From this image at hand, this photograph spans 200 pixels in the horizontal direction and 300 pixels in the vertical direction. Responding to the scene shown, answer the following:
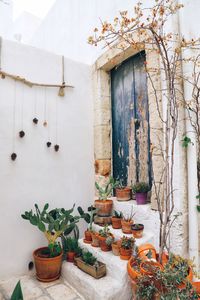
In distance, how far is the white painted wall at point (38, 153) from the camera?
7.76 ft

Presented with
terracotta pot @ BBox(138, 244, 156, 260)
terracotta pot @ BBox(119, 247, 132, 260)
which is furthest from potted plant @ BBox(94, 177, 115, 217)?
terracotta pot @ BBox(138, 244, 156, 260)

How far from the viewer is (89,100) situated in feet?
10.0

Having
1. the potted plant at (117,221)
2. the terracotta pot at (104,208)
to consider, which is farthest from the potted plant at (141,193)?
the terracotta pot at (104,208)

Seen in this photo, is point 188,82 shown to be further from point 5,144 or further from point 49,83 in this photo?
point 5,144

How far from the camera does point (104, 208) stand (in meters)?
2.58

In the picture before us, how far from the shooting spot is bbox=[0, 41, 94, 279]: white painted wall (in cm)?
237

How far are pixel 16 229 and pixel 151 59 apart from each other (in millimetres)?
2300

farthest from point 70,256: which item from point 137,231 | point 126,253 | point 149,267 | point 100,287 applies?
point 149,267

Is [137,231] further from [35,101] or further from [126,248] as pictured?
[35,101]

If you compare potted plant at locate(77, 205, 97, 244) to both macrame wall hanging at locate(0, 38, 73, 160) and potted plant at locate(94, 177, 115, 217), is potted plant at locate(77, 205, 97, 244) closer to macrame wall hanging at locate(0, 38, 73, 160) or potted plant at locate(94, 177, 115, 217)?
potted plant at locate(94, 177, 115, 217)

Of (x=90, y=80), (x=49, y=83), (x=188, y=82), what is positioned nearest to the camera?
(x=188, y=82)

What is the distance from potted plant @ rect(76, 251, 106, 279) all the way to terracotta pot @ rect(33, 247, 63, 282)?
23 cm

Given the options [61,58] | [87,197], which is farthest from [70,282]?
[61,58]

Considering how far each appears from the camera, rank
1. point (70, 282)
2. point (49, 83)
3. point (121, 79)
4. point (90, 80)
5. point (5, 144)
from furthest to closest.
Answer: point (90, 80)
point (121, 79)
point (49, 83)
point (5, 144)
point (70, 282)
